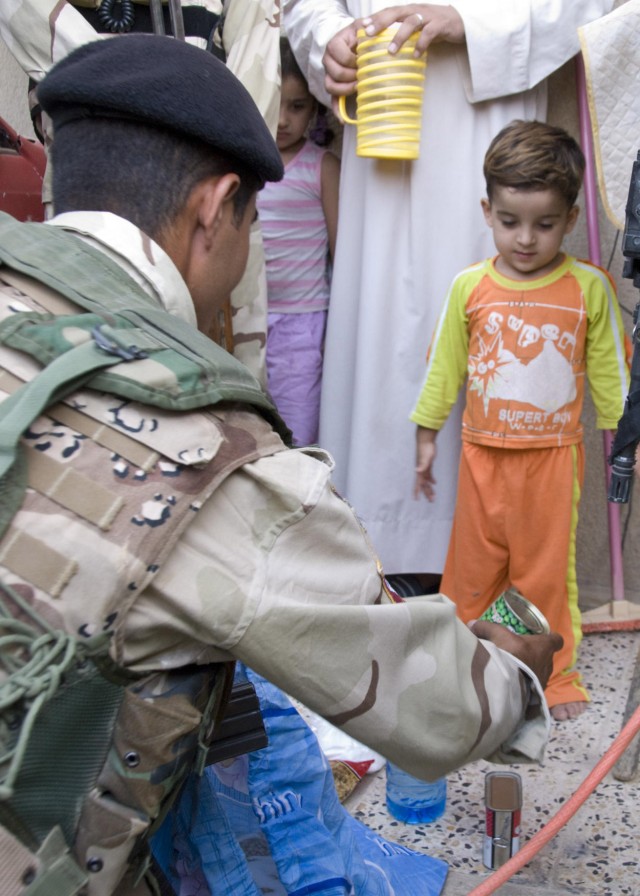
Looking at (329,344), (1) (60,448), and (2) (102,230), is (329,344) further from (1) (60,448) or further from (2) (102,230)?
(1) (60,448)

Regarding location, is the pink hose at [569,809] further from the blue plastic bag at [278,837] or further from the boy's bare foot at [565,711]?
the boy's bare foot at [565,711]

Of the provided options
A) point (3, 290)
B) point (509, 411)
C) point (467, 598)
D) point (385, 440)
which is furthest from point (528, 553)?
point (3, 290)

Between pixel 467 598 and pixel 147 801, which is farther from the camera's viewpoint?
pixel 467 598

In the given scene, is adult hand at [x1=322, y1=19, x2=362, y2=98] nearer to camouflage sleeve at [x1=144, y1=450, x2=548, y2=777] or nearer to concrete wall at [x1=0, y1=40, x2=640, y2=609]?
concrete wall at [x1=0, y1=40, x2=640, y2=609]

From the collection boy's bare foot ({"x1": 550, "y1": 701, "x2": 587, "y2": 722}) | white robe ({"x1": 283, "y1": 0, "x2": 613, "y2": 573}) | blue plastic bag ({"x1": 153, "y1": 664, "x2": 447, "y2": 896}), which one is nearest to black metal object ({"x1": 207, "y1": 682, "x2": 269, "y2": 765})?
blue plastic bag ({"x1": 153, "y1": 664, "x2": 447, "y2": 896})

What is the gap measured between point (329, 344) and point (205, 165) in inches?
73.6

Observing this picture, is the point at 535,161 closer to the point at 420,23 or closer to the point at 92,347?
the point at 420,23

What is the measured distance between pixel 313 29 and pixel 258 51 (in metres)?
0.28

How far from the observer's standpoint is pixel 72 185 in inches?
54.8

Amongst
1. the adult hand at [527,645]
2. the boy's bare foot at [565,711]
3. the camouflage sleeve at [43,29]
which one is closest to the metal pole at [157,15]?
the camouflage sleeve at [43,29]

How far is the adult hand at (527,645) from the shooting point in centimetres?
153

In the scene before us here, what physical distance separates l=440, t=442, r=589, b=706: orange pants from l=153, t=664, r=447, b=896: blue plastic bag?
1.02 metres

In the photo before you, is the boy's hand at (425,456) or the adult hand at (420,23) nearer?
the adult hand at (420,23)

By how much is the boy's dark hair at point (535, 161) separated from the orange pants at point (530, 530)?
75cm
